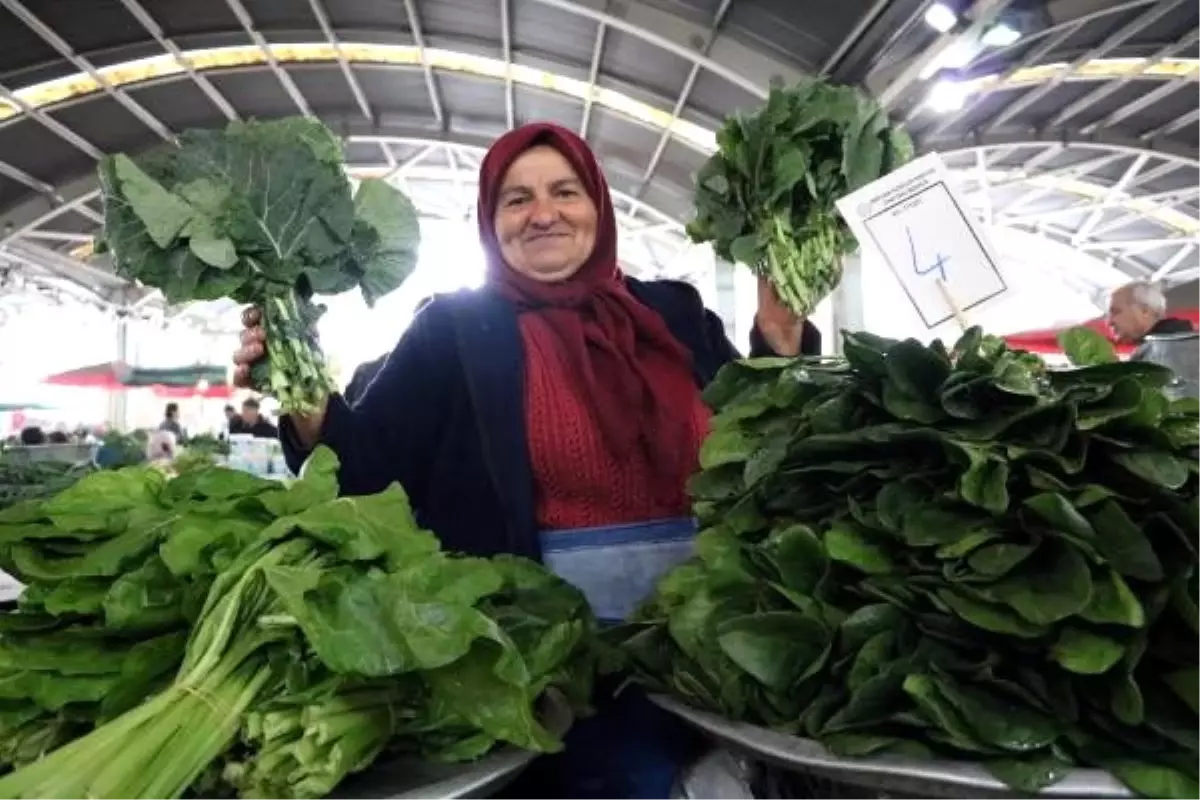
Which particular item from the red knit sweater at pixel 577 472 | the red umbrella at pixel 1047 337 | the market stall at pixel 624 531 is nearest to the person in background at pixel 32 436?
the market stall at pixel 624 531

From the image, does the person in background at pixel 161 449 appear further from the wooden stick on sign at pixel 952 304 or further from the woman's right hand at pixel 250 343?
the wooden stick on sign at pixel 952 304

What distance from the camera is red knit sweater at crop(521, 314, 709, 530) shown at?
1.64 m

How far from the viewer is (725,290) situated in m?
8.12

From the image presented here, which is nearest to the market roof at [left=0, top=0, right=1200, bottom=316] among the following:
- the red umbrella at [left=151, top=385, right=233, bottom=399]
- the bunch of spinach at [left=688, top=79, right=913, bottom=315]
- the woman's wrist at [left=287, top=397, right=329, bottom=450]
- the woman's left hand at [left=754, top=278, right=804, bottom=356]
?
the bunch of spinach at [left=688, top=79, right=913, bottom=315]

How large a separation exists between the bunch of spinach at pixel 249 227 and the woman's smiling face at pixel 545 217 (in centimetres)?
32

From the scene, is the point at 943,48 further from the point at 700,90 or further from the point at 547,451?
the point at 547,451

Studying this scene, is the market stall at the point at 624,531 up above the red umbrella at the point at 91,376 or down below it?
below

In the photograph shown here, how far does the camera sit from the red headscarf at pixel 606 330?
5.44 ft

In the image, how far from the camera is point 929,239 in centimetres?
143

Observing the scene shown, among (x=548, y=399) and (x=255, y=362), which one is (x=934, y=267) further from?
(x=255, y=362)

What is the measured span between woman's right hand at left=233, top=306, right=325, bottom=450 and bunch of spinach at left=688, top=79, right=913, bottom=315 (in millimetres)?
819

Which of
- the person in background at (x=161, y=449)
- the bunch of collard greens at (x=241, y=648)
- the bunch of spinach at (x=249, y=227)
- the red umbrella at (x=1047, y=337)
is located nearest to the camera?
the bunch of collard greens at (x=241, y=648)

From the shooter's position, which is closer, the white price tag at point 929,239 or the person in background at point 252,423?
the white price tag at point 929,239

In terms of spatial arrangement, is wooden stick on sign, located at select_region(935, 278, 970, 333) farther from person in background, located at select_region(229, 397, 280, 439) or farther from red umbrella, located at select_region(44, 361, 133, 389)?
red umbrella, located at select_region(44, 361, 133, 389)
